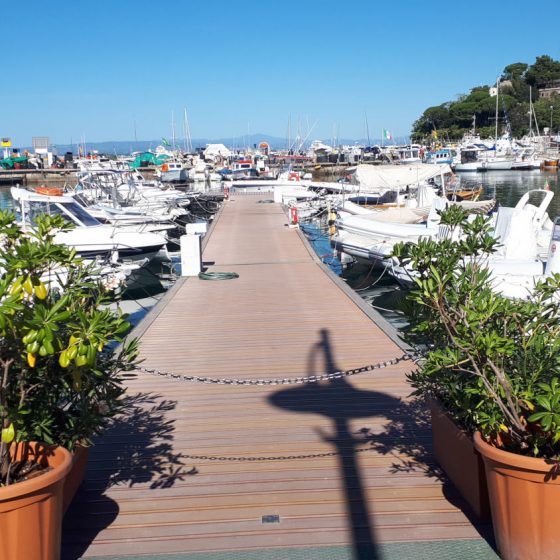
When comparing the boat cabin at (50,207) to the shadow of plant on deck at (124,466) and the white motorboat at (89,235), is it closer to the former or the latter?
the white motorboat at (89,235)

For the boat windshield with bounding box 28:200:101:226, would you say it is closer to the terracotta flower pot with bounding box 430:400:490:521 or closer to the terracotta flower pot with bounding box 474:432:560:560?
the terracotta flower pot with bounding box 430:400:490:521

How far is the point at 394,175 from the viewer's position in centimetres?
3080

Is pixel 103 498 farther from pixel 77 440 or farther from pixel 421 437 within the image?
pixel 421 437

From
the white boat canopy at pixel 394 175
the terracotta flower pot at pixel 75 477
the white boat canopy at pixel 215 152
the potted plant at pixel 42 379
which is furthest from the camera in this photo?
the white boat canopy at pixel 215 152

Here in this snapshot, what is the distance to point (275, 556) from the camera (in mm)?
3939

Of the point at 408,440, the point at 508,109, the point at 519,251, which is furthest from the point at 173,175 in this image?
the point at 508,109

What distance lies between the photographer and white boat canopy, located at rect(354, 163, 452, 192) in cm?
3031

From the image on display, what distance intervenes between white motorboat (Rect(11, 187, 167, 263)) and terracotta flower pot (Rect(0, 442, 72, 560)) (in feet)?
48.8

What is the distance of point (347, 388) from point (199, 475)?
230cm

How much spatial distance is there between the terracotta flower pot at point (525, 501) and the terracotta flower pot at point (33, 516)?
2.05 metres

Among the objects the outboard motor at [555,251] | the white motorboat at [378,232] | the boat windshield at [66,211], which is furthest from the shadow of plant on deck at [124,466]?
the boat windshield at [66,211]

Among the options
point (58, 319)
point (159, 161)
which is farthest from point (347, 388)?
point (159, 161)

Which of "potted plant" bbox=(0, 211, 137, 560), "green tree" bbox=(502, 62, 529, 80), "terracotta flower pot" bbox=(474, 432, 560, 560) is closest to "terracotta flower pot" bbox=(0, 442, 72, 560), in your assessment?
"potted plant" bbox=(0, 211, 137, 560)

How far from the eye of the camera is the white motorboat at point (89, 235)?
18.5m
